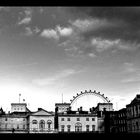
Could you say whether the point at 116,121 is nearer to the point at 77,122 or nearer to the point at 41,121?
the point at 77,122

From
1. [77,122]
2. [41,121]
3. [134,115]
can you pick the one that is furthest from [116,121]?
[41,121]

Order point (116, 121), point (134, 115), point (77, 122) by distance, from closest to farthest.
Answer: point (134, 115) → point (116, 121) → point (77, 122)

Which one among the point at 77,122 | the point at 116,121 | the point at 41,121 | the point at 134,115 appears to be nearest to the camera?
the point at 134,115

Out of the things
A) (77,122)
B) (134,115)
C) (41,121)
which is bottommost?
(77,122)

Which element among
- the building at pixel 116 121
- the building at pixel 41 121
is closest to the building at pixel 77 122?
the building at pixel 41 121

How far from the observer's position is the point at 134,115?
182 feet

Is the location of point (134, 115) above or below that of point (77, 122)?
above

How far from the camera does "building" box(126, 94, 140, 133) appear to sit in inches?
2096

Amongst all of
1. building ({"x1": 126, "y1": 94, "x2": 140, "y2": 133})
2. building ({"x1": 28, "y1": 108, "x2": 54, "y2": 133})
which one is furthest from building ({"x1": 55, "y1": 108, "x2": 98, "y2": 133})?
building ({"x1": 126, "y1": 94, "x2": 140, "y2": 133})

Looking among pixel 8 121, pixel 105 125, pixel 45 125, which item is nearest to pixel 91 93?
pixel 105 125

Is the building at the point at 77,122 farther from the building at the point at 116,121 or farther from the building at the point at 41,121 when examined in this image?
the building at the point at 116,121
